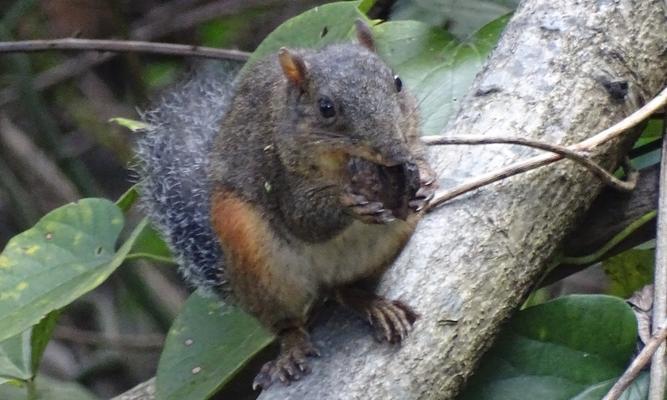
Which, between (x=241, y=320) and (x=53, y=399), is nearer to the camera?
(x=241, y=320)

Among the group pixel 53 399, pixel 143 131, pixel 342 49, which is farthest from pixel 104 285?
pixel 342 49

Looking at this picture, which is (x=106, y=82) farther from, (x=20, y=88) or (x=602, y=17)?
(x=602, y=17)

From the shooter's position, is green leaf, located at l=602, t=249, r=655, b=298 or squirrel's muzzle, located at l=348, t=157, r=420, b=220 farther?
green leaf, located at l=602, t=249, r=655, b=298

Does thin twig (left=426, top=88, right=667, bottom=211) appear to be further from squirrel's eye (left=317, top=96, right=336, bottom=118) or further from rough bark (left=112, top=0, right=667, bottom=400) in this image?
squirrel's eye (left=317, top=96, right=336, bottom=118)

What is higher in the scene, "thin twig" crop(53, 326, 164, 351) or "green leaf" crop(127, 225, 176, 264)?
"green leaf" crop(127, 225, 176, 264)

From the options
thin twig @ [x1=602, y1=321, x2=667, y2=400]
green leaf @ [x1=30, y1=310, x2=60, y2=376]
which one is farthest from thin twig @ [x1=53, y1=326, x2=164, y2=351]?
thin twig @ [x1=602, y1=321, x2=667, y2=400]

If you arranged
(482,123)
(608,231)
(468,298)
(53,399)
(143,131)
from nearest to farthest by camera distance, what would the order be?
(468,298)
(482,123)
(608,231)
(143,131)
(53,399)

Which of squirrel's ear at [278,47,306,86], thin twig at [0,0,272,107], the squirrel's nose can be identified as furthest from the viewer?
thin twig at [0,0,272,107]

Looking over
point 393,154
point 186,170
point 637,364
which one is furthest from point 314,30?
point 637,364
